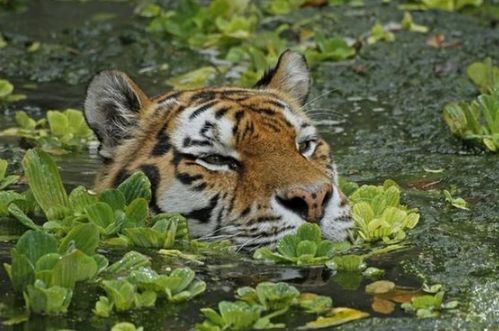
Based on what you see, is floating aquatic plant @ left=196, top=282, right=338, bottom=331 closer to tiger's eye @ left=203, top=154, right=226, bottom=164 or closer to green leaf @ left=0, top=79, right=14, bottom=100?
tiger's eye @ left=203, top=154, right=226, bottom=164

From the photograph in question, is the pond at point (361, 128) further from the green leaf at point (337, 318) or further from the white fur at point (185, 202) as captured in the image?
the white fur at point (185, 202)

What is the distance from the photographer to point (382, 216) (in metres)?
6.99

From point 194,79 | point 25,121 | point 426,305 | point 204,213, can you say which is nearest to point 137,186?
point 204,213

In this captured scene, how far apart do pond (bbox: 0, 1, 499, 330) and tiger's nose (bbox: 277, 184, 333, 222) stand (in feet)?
0.97

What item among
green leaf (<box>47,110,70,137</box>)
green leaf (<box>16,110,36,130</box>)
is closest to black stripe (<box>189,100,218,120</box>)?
green leaf (<box>47,110,70,137</box>)

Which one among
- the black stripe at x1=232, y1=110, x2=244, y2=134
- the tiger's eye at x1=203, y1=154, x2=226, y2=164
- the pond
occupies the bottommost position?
the pond

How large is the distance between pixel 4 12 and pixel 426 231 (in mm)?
6736

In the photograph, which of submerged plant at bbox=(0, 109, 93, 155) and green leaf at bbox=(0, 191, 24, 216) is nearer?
green leaf at bbox=(0, 191, 24, 216)

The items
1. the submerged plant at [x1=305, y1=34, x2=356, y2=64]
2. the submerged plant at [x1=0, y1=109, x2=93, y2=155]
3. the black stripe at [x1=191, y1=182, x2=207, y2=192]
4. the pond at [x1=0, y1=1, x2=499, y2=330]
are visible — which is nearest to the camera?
the pond at [x1=0, y1=1, x2=499, y2=330]

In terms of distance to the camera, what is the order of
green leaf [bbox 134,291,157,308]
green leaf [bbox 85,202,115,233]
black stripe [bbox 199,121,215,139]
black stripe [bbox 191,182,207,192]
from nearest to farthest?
green leaf [bbox 134,291,157,308], green leaf [bbox 85,202,115,233], black stripe [bbox 191,182,207,192], black stripe [bbox 199,121,215,139]

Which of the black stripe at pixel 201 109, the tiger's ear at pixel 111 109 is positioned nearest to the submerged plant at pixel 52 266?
the black stripe at pixel 201 109

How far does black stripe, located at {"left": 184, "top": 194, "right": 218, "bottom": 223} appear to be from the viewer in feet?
22.4

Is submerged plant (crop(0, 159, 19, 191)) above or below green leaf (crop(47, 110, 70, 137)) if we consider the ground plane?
above

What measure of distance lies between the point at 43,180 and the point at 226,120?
947mm
